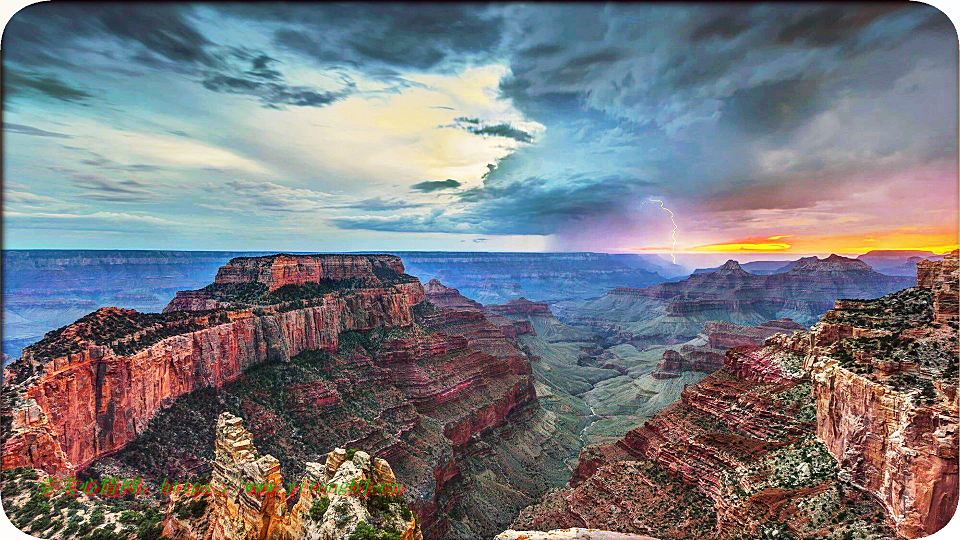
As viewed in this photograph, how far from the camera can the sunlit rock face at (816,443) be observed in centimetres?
1263

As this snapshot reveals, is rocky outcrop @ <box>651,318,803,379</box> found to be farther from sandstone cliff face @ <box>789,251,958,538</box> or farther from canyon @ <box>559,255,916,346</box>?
sandstone cliff face @ <box>789,251,958,538</box>

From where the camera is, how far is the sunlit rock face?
41.4 ft

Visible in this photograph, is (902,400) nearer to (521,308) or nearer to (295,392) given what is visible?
(295,392)

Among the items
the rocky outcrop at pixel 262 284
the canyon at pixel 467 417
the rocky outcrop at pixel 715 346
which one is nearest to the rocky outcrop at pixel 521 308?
the rocky outcrop at pixel 715 346

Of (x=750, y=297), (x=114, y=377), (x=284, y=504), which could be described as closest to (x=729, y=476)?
(x=284, y=504)

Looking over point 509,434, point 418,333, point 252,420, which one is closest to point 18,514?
point 252,420

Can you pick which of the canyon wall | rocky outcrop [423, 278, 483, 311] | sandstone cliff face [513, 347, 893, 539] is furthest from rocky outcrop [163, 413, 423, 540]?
rocky outcrop [423, 278, 483, 311]

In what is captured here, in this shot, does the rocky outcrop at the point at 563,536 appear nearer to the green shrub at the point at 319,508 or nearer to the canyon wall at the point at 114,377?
the green shrub at the point at 319,508

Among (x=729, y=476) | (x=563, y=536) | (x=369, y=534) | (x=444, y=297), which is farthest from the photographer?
(x=444, y=297)

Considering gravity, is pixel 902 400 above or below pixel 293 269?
below

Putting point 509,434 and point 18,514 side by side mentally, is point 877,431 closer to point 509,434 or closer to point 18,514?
A: point 18,514

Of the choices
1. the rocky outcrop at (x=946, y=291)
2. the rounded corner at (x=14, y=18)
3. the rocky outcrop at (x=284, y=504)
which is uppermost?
the rounded corner at (x=14, y=18)

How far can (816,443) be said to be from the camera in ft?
62.3

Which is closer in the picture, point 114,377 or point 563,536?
point 563,536
